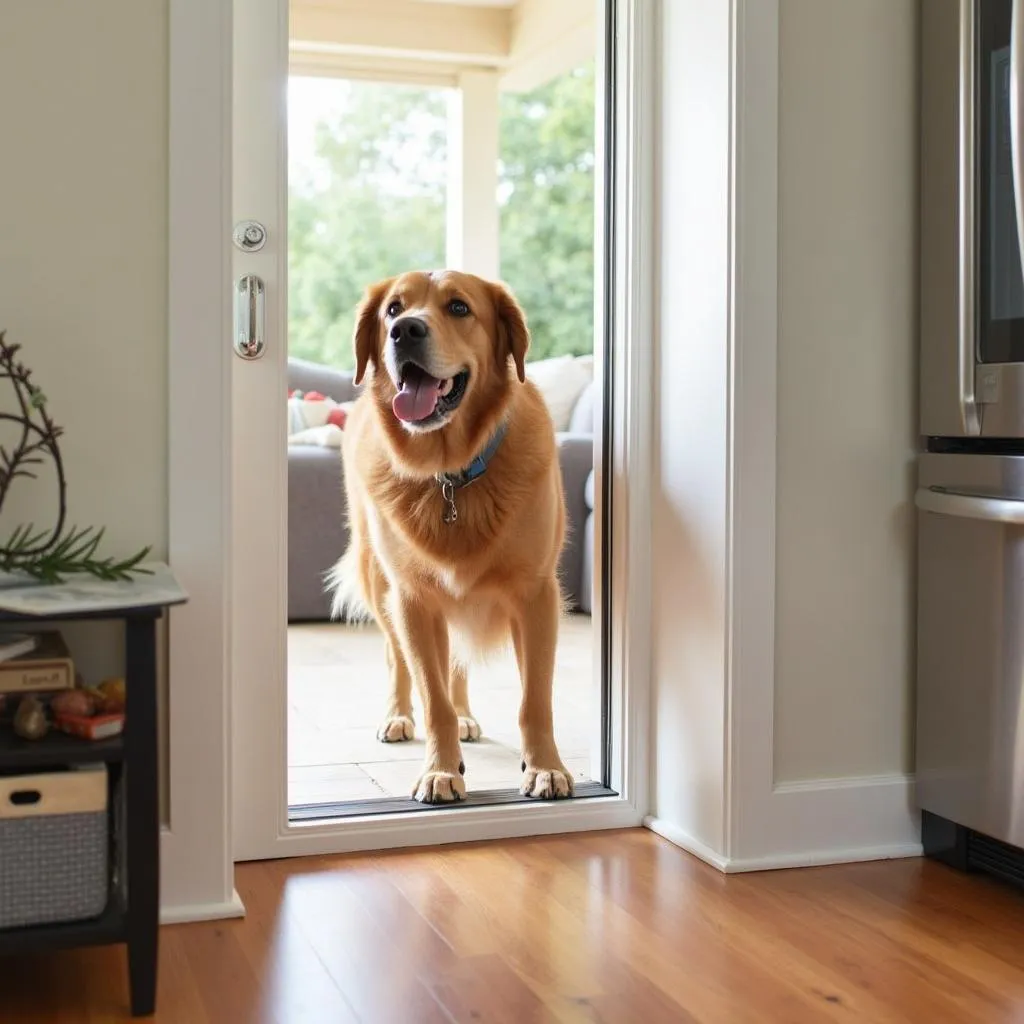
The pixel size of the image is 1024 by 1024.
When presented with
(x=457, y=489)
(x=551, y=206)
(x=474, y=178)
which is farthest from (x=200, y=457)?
(x=551, y=206)

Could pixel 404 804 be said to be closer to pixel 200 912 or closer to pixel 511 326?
pixel 200 912

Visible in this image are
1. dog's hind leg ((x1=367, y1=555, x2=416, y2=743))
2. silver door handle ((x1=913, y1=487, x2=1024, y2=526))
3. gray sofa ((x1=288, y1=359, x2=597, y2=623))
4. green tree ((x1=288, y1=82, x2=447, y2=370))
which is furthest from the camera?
green tree ((x1=288, y1=82, x2=447, y2=370))

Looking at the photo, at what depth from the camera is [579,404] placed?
567 centimetres

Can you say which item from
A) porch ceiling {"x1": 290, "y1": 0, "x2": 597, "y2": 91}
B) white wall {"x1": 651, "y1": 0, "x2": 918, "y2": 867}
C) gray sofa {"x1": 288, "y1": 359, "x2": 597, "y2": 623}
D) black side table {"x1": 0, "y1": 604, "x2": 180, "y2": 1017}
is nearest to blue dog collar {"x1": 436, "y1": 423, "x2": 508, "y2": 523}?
white wall {"x1": 651, "y1": 0, "x2": 918, "y2": 867}

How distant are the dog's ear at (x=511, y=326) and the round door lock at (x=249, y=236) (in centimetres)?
61

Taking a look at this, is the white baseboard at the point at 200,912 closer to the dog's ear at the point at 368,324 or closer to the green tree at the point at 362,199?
the dog's ear at the point at 368,324

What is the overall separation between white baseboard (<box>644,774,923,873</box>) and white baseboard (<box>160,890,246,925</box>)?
83 centimetres

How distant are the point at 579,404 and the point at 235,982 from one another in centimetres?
412

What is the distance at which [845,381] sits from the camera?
7.65 ft

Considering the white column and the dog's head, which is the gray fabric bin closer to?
the dog's head

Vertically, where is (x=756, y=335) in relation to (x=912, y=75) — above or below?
below

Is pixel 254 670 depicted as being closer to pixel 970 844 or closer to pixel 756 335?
pixel 756 335

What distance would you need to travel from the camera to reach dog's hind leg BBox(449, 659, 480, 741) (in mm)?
3182

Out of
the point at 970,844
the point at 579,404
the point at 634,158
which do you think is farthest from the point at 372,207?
the point at 970,844
